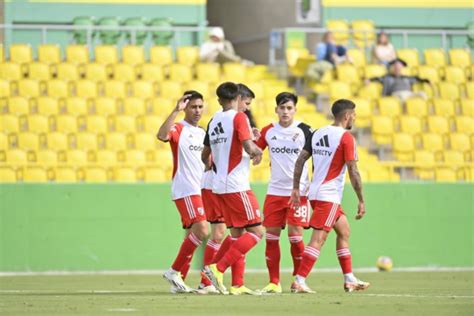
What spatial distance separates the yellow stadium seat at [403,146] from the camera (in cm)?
2397

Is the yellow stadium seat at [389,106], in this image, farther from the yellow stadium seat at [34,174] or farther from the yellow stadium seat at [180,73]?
the yellow stadium seat at [34,174]

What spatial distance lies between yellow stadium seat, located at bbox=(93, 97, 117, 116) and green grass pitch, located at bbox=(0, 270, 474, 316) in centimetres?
527

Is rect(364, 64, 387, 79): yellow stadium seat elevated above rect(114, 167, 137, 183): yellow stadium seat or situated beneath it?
elevated above

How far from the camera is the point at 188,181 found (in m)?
14.8

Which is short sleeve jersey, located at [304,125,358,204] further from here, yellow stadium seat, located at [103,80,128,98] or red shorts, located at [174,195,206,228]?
yellow stadium seat, located at [103,80,128,98]

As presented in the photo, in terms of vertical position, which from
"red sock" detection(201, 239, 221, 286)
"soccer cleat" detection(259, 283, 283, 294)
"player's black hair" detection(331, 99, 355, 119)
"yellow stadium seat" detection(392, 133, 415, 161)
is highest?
"player's black hair" detection(331, 99, 355, 119)

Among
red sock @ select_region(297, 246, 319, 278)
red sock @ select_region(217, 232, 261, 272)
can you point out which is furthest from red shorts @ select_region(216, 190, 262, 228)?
red sock @ select_region(297, 246, 319, 278)

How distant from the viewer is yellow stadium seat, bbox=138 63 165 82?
2428 cm

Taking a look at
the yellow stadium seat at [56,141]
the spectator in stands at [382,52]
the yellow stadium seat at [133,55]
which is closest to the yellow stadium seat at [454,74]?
the spectator in stands at [382,52]

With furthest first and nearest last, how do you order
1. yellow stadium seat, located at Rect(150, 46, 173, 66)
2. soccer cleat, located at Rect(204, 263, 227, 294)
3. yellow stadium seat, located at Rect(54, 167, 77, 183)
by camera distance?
yellow stadium seat, located at Rect(150, 46, 173, 66) < yellow stadium seat, located at Rect(54, 167, 77, 183) < soccer cleat, located at Rect(204, 263, 227, 294)

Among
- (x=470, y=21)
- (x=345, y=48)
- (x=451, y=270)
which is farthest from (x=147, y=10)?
(x=451, y=270)

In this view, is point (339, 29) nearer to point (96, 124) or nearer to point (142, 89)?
point (142, 89)

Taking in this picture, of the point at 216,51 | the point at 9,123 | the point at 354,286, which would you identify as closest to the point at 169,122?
the point at 354,286

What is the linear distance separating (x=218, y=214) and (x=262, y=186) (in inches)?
253
